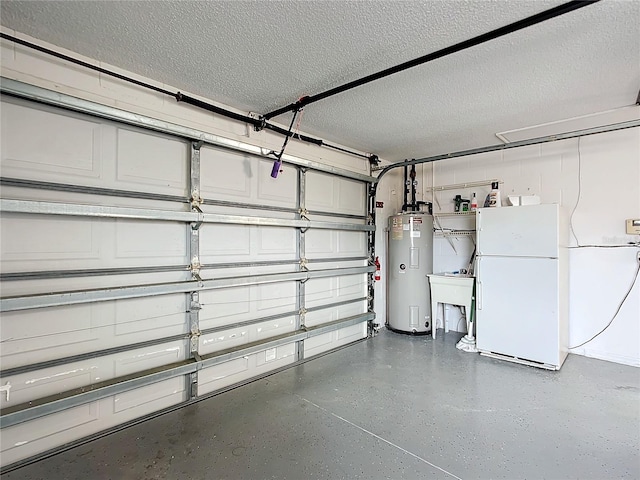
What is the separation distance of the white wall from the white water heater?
133 centimetres

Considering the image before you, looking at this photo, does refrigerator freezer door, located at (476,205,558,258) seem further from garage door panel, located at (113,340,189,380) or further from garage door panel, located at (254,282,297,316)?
garage door panel, located at (113,340,189,380)

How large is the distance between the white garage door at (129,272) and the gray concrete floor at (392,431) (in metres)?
0.27

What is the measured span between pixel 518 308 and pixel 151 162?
3.77 m

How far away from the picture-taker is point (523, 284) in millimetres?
3467

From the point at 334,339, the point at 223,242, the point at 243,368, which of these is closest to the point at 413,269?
the point at 334,339

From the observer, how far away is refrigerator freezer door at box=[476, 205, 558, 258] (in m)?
3.30

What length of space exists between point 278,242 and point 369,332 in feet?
6.52

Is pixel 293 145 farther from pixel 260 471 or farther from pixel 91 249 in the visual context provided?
pixel 260 471

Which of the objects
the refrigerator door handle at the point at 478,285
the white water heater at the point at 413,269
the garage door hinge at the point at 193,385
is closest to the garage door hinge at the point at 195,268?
the garage door hinge at the point at 193,385

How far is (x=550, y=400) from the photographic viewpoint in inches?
108

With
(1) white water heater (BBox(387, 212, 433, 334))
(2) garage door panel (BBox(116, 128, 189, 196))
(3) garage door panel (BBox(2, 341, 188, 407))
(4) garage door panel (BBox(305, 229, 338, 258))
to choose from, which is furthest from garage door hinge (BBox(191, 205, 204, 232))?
Answer: (1) white water heater (BBox(387, 212, 433, 334))

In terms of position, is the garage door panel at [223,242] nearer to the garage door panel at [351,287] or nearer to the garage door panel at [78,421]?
the garage door panel at [78,421]

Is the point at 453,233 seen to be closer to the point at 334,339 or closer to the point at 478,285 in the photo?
the point at 478,285

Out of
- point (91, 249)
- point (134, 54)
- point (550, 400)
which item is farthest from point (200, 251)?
point (550, 400)
